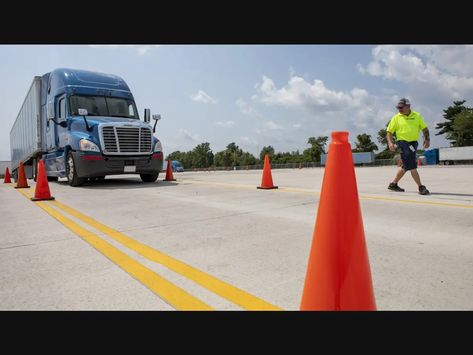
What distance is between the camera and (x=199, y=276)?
2729mm

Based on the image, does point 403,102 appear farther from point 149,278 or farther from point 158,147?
point 158,147

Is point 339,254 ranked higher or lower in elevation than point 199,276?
higher

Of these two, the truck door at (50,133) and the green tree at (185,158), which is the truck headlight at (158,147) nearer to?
the truck door at (50,133)

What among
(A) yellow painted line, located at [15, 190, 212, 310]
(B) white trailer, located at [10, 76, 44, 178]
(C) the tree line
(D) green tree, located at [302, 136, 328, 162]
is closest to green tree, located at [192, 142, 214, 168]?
(C) the tree line

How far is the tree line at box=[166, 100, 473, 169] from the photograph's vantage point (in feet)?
241

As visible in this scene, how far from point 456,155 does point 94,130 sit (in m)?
49.1

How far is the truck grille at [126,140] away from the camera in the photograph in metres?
11.0

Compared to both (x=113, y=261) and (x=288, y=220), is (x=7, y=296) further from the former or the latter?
(x=288, y=220)

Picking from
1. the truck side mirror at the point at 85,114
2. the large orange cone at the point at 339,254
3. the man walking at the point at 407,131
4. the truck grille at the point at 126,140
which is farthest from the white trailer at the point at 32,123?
the large orange cone at the point at 339,254

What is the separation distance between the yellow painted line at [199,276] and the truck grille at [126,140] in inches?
277

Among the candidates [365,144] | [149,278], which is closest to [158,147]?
[149,278]
